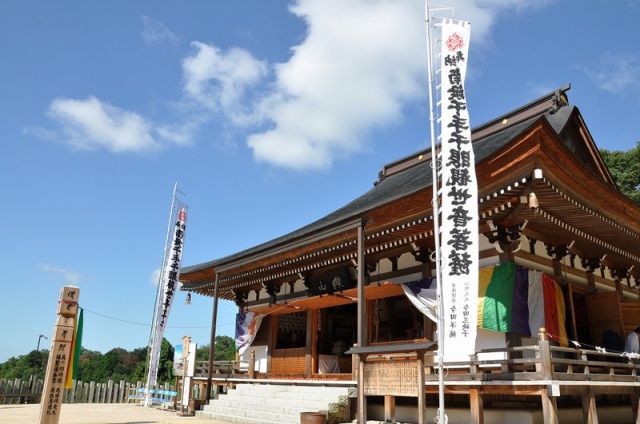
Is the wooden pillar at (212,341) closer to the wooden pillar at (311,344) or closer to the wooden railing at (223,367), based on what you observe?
the wooden railing at (223,367)

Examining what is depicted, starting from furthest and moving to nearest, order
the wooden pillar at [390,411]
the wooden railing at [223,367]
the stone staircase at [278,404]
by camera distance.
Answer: the wooden railing at [223,367] → the stone staircase at [278,404] → the wooden pillar at [390,411]

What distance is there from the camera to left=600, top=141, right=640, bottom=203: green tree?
28781 millimetres

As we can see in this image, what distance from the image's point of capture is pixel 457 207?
276 inches

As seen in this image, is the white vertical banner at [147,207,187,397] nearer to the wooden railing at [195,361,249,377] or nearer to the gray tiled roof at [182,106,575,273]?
the gray tiled roof at [182,106,575,273]

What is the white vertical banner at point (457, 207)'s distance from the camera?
264 inches

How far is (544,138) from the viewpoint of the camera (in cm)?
785

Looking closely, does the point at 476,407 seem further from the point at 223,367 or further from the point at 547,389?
the point at 223,367

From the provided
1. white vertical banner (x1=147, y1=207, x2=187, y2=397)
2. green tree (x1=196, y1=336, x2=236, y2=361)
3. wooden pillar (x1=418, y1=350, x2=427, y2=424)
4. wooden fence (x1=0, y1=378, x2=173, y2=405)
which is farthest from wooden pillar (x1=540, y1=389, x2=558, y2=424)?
green tree (x1=196, y1=336, x2=236, y2=361)

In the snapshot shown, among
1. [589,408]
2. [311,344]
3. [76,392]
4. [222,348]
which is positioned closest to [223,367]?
[311,344]

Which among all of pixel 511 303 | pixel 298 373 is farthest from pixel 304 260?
pixel 511 303

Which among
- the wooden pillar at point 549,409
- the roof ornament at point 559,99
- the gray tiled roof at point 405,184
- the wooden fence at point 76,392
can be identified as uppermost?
the roof ornament at point 559,99

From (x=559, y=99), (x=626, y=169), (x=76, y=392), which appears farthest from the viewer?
(x=626, y=169)

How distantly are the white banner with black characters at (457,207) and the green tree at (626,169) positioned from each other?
26.0 metres

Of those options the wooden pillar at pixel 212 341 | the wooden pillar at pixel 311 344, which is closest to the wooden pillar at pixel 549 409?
the wooden pillar at pixel 311 344
